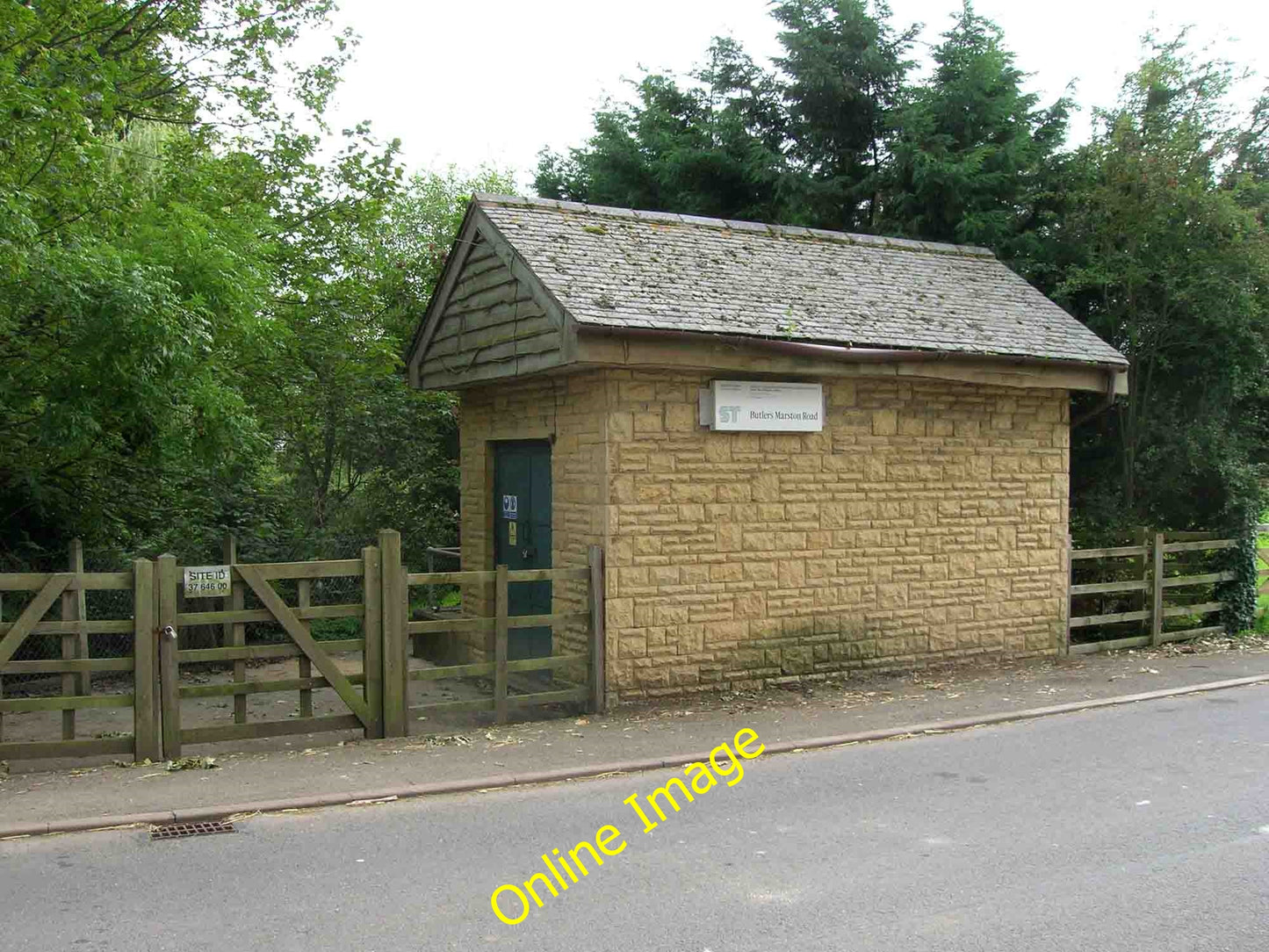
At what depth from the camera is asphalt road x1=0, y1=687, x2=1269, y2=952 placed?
4.90 m

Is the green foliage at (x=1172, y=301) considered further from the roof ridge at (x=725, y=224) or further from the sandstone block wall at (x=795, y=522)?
the sandstone block wall at (x=795, y=522)

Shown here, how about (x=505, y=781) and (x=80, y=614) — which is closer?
(x=505, y=781)

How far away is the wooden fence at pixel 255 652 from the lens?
7594 millimetres

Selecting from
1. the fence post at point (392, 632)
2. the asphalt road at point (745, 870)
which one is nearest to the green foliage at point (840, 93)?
the fence post at point (392, 632)

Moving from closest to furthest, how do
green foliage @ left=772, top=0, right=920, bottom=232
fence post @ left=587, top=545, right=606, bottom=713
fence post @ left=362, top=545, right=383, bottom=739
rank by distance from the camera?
fence post @ left=362, top=545, right=383, bottom=739 < fence post @ left=587, top=545, right=606, bottom=713 < green foliage @ left=772, top=0, right=920, bottom=232

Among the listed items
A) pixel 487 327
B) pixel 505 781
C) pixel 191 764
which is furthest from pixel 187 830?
pixel 487 327

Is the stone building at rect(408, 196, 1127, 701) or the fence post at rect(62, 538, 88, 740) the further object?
the stone building at rect(408, 196, 1127, 701)

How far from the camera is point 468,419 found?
12.4m

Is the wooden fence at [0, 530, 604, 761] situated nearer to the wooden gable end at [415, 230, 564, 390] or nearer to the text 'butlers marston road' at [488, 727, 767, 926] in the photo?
the text 'butlers marston road' at [488, 727, 767, 926]

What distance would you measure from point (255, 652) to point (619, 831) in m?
3.17

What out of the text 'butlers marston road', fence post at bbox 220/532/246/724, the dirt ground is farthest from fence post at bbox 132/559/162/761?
the text 'butlers marston road'

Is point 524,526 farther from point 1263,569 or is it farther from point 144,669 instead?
point 1263,569

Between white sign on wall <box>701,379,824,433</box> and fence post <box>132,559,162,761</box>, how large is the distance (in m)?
4.63

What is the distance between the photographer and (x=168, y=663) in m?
7.77
